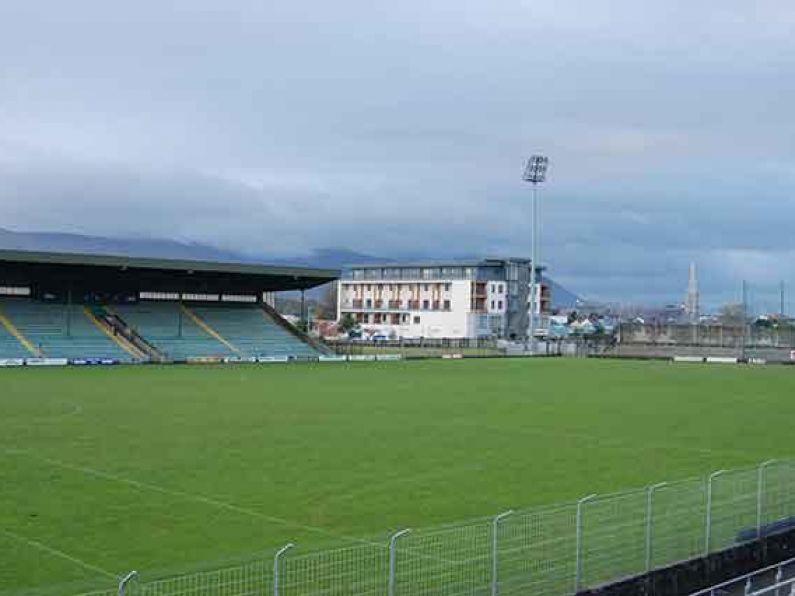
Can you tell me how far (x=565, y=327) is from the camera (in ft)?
524

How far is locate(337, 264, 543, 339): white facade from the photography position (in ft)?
436

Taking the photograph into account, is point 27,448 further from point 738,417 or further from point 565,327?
point 565,327

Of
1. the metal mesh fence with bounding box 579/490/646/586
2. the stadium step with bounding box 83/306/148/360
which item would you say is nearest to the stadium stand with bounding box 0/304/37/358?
the stadium step with bounding box 83/306/148/360

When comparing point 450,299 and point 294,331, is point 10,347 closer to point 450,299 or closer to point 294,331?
point 294,331

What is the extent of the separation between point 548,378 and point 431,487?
37.6 m

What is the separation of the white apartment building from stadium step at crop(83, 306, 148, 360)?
6829 cm

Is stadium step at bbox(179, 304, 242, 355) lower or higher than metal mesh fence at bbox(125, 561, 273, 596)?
higher

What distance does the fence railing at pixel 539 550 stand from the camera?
444 inches

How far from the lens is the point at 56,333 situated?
206ft

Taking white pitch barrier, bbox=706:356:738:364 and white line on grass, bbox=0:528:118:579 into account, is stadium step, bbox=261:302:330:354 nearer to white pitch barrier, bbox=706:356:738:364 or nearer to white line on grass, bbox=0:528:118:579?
white pitch barrier, bbox=706:356:738:364

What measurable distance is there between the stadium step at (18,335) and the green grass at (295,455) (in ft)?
37.5

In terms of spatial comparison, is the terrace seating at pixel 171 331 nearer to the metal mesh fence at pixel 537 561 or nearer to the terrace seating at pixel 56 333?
the terrace seating at pixel 56 333

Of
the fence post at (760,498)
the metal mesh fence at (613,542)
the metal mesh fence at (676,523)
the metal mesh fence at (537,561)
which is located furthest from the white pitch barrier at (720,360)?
the metal mesh fence at (537,561)

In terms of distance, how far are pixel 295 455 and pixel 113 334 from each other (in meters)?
44.7
